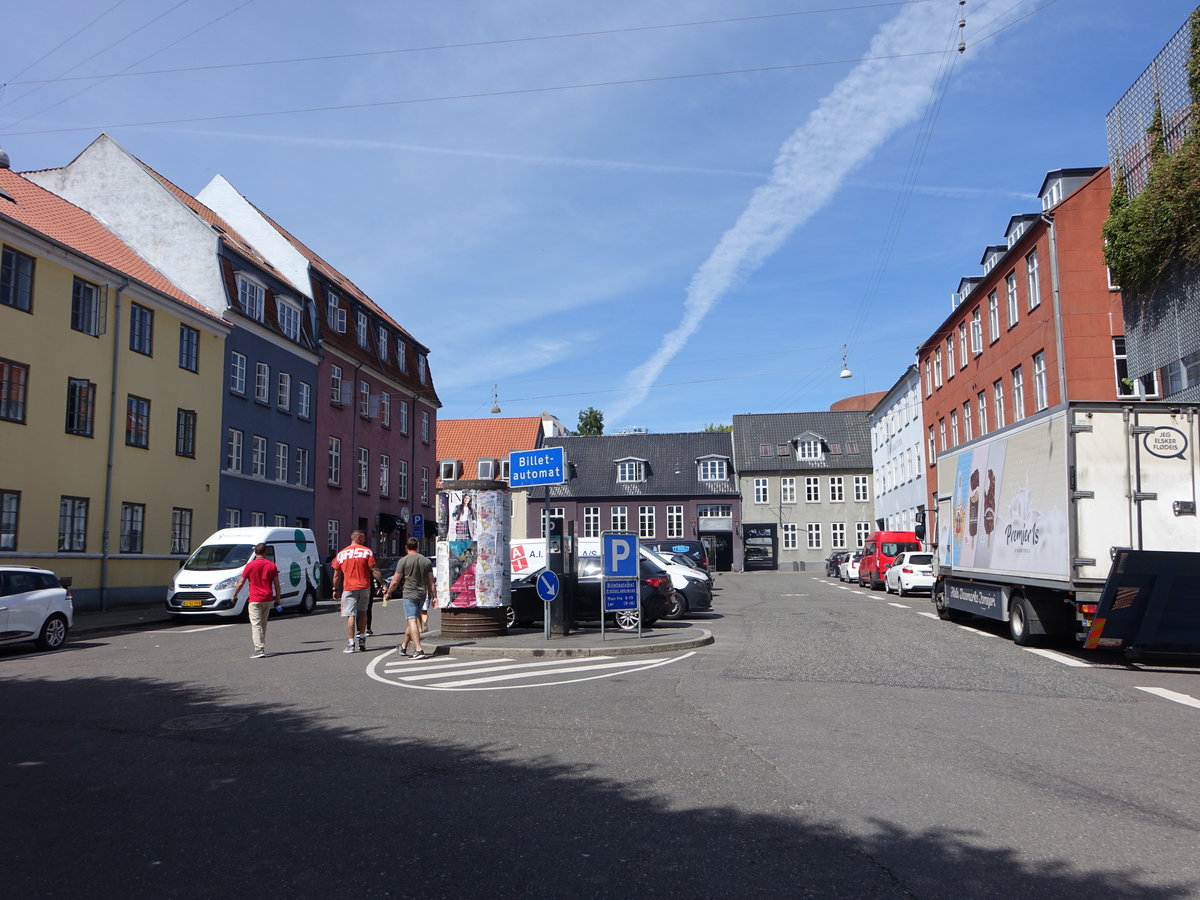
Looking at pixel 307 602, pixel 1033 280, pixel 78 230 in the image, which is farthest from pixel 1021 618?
pixel 78 230

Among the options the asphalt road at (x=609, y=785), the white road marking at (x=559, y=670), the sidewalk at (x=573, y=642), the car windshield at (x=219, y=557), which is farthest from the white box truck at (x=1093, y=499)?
the car windshield at (x=219, y=557)

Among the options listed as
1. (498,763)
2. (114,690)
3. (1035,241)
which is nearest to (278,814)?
(498,763)

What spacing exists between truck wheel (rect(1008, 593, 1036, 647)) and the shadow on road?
995cm

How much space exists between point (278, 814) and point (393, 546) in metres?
42.7

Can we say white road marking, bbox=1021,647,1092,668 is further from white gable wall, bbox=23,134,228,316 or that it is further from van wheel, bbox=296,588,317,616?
white gable wall, bbox=23,134,228,316

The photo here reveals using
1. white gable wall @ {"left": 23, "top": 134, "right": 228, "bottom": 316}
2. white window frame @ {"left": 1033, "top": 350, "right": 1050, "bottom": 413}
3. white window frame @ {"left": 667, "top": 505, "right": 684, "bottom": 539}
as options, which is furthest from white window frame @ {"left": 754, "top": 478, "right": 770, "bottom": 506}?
white gable wall @ {"left": 23, "top": 134, "right": 228, "bottom": 316}

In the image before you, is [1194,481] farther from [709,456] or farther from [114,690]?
[709,456]

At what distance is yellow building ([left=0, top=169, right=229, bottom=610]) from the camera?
77.1 ft

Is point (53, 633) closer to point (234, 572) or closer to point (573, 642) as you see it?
point (234, 572)

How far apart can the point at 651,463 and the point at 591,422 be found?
2018cm

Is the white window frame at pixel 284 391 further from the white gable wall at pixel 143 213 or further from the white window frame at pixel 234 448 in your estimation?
the white gable wall at pixel 143 213

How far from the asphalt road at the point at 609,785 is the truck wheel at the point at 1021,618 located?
8.61 ft

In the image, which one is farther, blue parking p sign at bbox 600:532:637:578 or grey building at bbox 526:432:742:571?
grey building at bbox 526:432:742:571

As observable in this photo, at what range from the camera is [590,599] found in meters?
18.6
